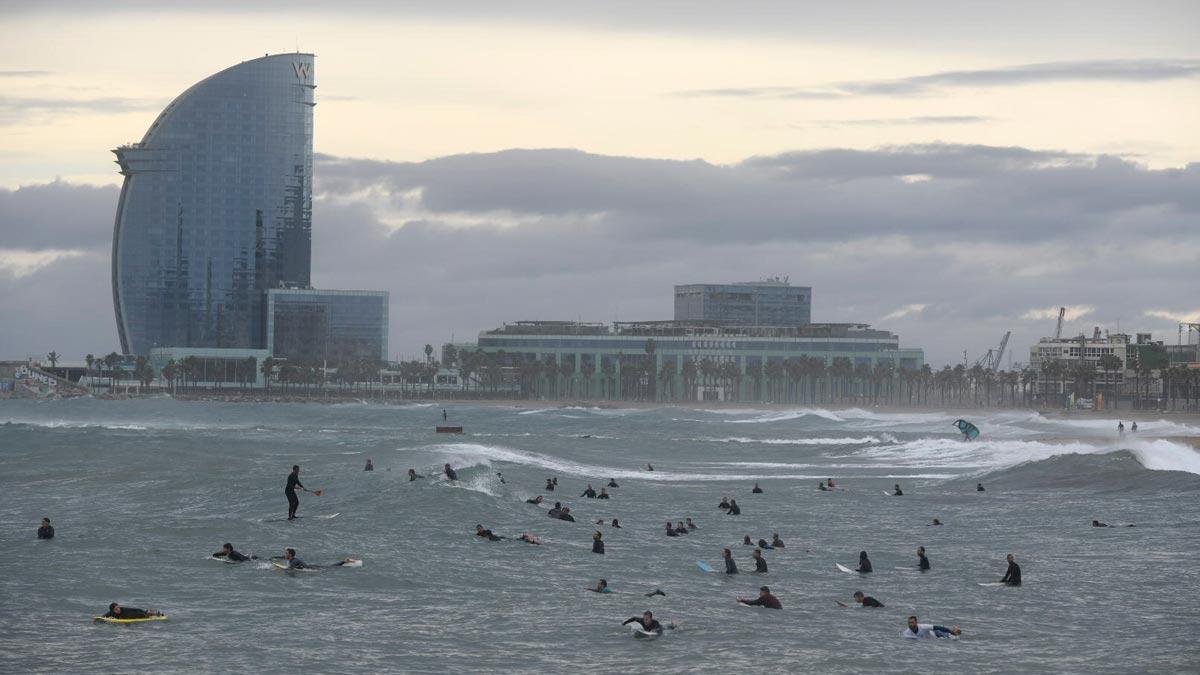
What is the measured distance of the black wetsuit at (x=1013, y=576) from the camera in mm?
41531

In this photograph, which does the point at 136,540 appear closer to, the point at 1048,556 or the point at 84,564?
Answer: the point at 84,564

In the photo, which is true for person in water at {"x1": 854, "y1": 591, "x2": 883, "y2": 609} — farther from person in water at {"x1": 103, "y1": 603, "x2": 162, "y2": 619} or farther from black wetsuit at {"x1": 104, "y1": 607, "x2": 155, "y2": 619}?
black wetsuit at {"x1": 104, "y1": 607, "x2": 155, "y2": 619}

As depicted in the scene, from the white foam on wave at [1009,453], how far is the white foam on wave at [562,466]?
10111 mm

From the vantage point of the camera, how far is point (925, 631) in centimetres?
3469

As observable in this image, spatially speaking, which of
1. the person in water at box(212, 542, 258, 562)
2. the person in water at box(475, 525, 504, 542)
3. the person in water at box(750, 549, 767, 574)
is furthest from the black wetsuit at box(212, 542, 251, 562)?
the person in water at box(750, 549, 767, 574)

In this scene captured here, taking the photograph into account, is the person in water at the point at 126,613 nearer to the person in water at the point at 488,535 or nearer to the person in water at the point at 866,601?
the person in water at the point at 488,535

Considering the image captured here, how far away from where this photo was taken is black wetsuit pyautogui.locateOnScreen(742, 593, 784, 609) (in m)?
38.2

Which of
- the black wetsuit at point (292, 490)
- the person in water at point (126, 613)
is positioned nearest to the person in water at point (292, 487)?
the black wetsuit at point (292, 490)

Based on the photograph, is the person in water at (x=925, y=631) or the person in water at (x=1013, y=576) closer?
the person in water at (x=925, y=631)

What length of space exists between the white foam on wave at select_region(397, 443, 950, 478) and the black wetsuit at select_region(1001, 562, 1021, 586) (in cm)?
3841

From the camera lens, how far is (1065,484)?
74438mm

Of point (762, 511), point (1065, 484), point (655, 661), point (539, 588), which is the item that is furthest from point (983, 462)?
point (655, 661)

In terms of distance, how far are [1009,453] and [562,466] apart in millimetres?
29866

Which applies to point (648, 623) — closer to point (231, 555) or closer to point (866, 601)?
point (866, 601)
